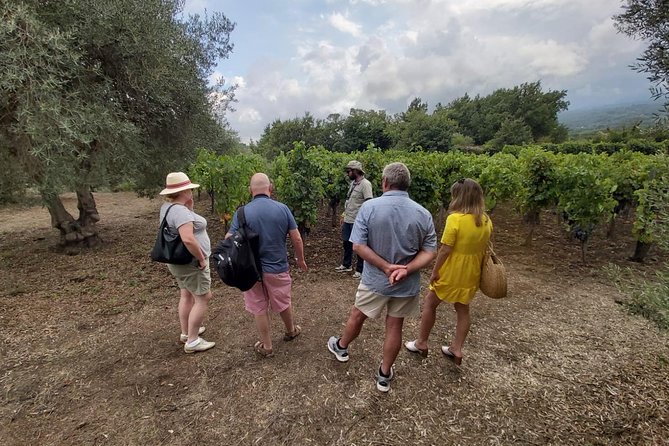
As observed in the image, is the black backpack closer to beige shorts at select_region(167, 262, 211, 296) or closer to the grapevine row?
beige shorts at select_region(167, 262, 211, 296)

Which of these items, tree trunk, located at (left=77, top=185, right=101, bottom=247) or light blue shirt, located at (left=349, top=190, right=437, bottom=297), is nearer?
light blue shirt, located at (left=349, top=190, right=437, bottom=297)

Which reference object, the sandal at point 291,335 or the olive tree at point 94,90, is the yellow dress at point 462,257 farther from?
the olive tree at point 94,90

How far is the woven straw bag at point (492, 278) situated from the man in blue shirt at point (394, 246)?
72cm

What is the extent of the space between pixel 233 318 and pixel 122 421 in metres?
1.80

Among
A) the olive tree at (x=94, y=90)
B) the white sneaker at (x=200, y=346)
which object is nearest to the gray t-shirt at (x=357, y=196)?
the white sneaker at (x=200, y=346)

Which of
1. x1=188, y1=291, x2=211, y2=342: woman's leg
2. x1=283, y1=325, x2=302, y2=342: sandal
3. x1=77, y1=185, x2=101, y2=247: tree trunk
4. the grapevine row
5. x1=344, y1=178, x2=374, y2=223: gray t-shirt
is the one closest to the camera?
x1=188, y1=291, x2=211, y2=342: woman's leg

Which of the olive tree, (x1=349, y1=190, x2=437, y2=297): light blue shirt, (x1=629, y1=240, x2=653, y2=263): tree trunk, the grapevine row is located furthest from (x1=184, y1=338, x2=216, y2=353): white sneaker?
(x1=629, y1=240, x2=653, y2=263): tree trunk

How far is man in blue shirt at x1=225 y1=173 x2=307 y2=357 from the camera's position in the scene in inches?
126

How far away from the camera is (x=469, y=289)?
3125 millimetres

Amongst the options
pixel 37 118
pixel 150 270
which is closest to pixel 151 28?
pixel 37 118

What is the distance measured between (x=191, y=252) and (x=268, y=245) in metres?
0.73

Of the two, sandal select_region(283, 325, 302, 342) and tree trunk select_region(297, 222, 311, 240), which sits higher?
tree trunk select_region(297, 222, 311, 240)

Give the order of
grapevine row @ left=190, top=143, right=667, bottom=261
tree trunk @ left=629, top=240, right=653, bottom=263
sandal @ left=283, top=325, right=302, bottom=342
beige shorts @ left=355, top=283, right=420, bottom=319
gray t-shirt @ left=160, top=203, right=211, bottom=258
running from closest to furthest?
beige shorts @ left=355, top=283, right=420, bottom=319 < gray t-shirt @ left=160, top=203, right=211, bottom=258 < sandal @ left=283, top=325, right=302, bottom=342 < tree trunk @ left=629, top=240, right=653, bottom=263 < grapevine row @ left=190, top=143, right=667, bottom=261

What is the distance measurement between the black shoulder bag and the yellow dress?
2.46 m
